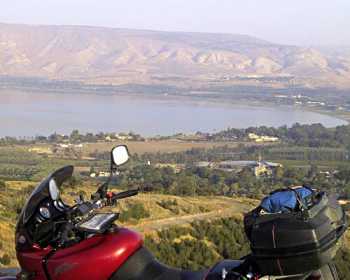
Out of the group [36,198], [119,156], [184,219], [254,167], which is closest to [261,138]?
[254,167]

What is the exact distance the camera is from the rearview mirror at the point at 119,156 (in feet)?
10.5

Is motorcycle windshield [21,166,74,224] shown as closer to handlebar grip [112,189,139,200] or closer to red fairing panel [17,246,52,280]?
red fairing panel [17,246,52,280]

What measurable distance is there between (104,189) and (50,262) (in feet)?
1.58

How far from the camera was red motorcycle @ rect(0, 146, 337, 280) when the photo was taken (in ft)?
9.07

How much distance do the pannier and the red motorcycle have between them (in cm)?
10

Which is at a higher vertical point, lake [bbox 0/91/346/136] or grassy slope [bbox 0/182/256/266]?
grassy slope [bbox 0/182/256/266]

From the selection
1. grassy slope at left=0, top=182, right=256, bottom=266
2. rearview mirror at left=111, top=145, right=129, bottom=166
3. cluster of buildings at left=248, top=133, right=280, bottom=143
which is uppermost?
rearview mirror at left=111, top=145, right=129, bottom=166

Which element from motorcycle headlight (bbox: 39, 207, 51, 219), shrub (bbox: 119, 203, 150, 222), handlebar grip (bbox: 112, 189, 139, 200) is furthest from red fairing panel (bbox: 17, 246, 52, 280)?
shrub (bbox: 119, 203, 150, 222)

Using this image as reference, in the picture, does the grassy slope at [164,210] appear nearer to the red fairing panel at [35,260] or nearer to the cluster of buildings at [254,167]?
the red fairing panel at [35,260]

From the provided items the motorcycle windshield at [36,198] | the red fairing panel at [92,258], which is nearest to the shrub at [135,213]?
the motorcycle windshield at [36,198]

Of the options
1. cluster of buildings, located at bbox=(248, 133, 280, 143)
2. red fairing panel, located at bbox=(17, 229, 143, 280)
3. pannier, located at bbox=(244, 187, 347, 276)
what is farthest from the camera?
cluster of buildings, located at bbox=(248, 133, 280, 143)

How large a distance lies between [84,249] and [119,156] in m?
0.63

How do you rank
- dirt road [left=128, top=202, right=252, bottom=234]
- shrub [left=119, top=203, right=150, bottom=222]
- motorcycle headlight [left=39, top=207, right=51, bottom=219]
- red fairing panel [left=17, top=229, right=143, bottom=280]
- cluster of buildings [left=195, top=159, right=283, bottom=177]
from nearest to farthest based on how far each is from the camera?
red fairing panel [left=17, top=229, right=143, bottom=280] → motorcycle headlight [left=39, top=207, right=51, bottom=219] → dirt road [left=128, top=202, right=252, bottom=234] → shrub [left=119, top=203, right=150, bottom=222] → cluster of buildings [left=195, top=159, right=283, bottom=177]

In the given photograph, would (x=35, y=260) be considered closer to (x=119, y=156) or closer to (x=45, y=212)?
(x=45, y=212)
